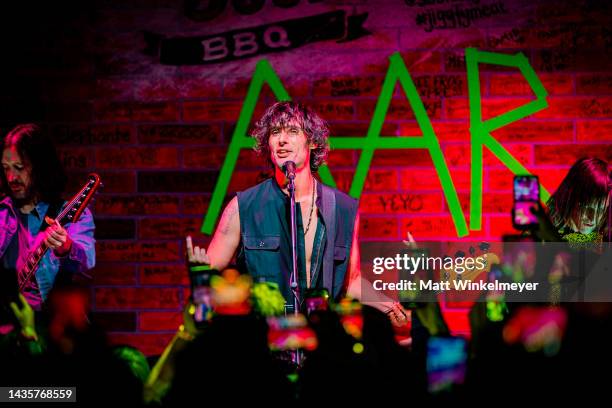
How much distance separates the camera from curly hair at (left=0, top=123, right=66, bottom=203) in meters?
3.36

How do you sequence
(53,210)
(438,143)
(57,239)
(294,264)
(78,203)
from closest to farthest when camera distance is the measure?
(294,264) → (57,239) → (78,203) → (53,210) → (438,143)

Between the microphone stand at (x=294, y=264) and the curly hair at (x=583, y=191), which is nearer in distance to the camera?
the microphone stand at (x=294, y=264)

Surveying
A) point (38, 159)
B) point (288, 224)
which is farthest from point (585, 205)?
point (38, 159)

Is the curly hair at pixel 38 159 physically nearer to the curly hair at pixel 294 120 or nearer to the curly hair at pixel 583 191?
the curly hair at pixel 294 120

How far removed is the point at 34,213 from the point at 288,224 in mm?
1400

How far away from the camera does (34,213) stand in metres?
3.41

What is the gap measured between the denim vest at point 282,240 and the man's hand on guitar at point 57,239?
2.91ft

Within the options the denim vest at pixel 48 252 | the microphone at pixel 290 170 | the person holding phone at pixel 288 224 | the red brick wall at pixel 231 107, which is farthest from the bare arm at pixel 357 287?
the denim vest at pixel 48 252

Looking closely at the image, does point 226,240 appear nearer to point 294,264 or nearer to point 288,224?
point 288,224

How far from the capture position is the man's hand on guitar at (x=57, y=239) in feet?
10.3

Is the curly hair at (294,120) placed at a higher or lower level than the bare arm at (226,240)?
higher

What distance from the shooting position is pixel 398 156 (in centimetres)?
392

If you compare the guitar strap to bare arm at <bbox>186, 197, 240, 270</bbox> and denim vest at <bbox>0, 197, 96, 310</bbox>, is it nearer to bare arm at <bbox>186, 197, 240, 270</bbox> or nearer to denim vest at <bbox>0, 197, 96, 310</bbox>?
denim vest at <bbox>0, 197, 96, 310</bbox>

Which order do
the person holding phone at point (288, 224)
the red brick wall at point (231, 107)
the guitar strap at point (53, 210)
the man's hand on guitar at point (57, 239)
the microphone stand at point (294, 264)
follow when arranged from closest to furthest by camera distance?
1. the microphone stand at point (294, 264)
2. the man's hand on guitar at point (57, 239)
3. the person holding phone at point (288, 224)
4. the guitar strap at point (53, 210)
5. the red brick wall at point (231, 107)
